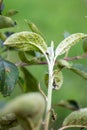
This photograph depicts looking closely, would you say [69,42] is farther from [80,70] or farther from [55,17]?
[55,17]

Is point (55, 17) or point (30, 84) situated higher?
point (30, 84)

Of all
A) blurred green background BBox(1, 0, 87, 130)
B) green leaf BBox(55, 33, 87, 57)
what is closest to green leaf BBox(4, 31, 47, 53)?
green leaf BBox(55, 33, 87, 57)

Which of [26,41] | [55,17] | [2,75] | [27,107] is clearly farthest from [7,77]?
[55,17]

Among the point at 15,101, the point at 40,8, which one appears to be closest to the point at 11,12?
the point at 15,101

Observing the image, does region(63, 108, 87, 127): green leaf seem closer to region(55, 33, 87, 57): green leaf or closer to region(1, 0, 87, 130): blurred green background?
region(55, 33, 87, 57): green leaf

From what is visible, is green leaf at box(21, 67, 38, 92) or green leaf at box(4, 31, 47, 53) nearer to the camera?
green leaf at box(4, 31, 47, 53)

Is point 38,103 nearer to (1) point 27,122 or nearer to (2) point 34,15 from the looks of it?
(1) point 27,122

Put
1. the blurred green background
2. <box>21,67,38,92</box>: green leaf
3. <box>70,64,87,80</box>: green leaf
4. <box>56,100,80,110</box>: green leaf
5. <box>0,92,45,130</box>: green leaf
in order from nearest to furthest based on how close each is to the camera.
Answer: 1. <box>0,92,45,130</box>: green leaf
2. <box>56,100,80,110</box>: green leaf
3. <box>70,64,87,80</box>: green leaf
4. <box>21,67,38,92</box>: green leaf
5. the blurred green background
